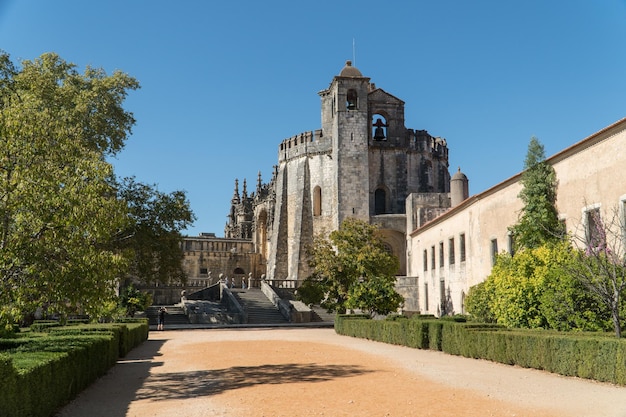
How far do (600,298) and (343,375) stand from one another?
23.4 ft

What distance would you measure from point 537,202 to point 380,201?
3019 cm

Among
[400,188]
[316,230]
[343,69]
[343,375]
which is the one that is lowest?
[343,375]

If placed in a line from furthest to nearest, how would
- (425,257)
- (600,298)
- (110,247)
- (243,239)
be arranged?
1. (243,239)
2. (425,257)
3. (110,247)
4. (600,298)

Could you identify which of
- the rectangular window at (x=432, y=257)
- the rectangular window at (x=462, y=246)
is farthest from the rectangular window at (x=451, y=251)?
the rectangular window at (x=432, y=257)

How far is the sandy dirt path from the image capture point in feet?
28.1

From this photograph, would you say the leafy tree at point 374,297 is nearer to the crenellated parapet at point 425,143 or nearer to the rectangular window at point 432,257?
the rectangular window at point 432,257

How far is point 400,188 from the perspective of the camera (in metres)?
50.8

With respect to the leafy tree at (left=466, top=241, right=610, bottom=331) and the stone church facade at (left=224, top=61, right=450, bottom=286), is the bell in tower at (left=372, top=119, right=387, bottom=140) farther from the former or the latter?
the leafy tree at (left=466, top=241, right=610, bottom=331)

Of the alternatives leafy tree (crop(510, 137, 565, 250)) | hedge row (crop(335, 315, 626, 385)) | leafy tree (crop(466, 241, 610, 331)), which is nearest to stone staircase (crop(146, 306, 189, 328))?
hedge row (crop(335, 315, 626, 385))

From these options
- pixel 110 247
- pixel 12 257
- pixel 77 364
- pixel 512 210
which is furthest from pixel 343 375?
pixel 110 247

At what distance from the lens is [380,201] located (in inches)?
2013

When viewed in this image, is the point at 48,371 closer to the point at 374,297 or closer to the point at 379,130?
the point at 374,297

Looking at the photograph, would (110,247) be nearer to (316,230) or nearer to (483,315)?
(483,315)

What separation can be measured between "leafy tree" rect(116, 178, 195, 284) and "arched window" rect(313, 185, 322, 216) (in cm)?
1983
